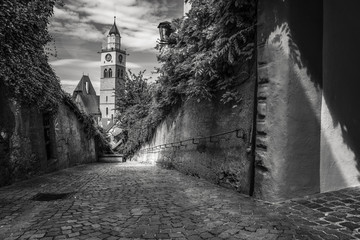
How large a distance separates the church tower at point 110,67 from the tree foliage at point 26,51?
8977cm

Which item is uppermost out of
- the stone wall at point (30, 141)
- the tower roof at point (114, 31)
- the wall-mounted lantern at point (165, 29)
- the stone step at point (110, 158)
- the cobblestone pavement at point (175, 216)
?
the tower roof at point (114, 31)

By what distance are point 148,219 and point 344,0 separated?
14.2 feet

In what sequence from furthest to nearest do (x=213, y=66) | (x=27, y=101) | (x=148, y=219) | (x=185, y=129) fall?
(x=185, y=129)
(x=27, y=101)
(x=213, y=66)
(x=148, y=219)

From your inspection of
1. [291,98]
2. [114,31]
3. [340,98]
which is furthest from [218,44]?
[114,31]

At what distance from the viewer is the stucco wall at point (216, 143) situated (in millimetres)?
5316

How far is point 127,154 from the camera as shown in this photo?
2002cm

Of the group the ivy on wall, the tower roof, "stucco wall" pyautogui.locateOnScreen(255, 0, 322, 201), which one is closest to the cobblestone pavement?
"stucco wall" pyautogui.locateOnScreen(255, 0, 322, 201)

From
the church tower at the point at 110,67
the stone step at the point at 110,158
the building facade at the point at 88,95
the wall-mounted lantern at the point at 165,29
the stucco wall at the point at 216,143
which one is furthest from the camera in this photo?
the church tower at the point at 110,67

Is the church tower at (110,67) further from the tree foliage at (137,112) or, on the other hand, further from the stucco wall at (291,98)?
the stucco wall at (291,98)

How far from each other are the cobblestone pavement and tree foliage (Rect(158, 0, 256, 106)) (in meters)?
2.04

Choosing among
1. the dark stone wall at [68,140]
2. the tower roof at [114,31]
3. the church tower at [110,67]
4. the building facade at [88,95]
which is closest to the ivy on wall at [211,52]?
the dark stone wall at [68,140]

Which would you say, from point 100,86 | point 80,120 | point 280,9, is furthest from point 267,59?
point 100,86

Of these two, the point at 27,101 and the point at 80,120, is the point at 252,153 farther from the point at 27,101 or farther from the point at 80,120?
the point at 80,120

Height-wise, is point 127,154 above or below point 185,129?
below
